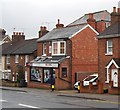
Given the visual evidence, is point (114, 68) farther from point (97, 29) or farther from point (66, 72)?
point (97, 29)

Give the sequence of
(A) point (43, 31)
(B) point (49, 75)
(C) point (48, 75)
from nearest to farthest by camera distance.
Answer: (B) point (49, 75), (C) point (48, 75), (A) point (43, 31)

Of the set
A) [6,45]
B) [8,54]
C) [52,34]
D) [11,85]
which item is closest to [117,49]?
[52,34]

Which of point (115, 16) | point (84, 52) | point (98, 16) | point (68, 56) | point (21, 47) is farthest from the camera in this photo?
point (21, 47)

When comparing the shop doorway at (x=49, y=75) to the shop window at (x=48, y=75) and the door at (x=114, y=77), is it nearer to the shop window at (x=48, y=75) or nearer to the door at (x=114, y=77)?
Result: the shop window at (x=48, y=75)

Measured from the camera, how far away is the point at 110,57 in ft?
111

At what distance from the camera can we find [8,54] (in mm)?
57312

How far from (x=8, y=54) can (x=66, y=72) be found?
18591mm

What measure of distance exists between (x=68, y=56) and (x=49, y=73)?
3.37 m

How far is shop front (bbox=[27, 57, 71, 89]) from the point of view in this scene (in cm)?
4056

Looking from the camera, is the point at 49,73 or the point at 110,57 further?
the point at 49,73

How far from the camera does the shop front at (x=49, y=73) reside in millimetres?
40562

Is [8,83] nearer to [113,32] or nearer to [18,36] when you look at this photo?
[18,36]

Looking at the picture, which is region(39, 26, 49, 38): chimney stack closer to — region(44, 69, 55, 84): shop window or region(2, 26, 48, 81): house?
region(2, 26, 48, 81): house

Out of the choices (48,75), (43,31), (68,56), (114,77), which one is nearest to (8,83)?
(43,31)
